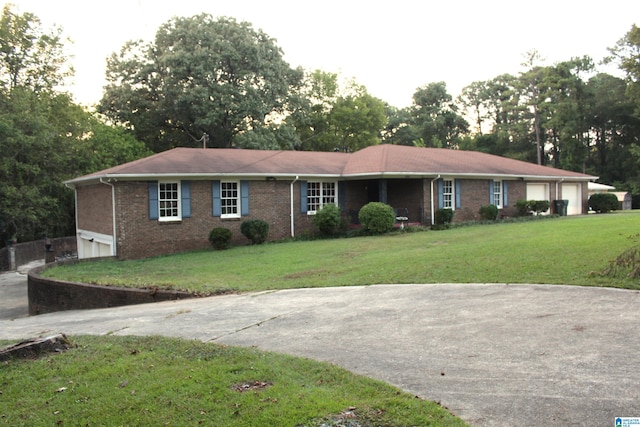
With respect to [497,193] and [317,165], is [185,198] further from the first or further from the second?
[497,193]

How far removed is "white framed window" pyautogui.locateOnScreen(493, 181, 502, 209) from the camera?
90.4ft

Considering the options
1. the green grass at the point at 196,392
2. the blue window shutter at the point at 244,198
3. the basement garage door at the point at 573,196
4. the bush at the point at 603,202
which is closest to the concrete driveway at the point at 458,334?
the green grass at the point at 196,392

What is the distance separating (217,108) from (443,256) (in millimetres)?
25174

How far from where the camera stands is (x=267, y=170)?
2284 centimetres

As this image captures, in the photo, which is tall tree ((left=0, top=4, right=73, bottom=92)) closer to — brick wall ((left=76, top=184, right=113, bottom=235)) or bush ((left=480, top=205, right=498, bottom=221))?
brick wall ((left=76, top=184, right=113, bottom=235))

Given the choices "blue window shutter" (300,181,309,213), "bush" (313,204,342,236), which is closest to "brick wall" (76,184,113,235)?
"blue window shutter" (300,181,309,213)

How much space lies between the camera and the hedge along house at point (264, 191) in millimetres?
19969

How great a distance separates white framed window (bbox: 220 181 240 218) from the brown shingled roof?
66 cm

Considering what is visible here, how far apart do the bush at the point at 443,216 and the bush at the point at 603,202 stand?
12739 mm

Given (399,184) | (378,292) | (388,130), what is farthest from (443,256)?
(388,130)

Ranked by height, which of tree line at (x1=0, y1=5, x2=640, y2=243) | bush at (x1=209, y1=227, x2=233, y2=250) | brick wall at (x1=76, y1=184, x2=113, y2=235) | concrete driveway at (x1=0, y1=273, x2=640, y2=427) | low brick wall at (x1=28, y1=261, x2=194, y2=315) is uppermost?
tree line at (x1=0, y1=5, x2=640, y2=243)

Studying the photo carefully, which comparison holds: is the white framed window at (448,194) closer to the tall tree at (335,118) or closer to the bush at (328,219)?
the bush at (328,219)

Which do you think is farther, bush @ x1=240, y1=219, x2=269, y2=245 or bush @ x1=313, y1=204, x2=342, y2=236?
bush @ x1=313, y1=204, x2=342, y2=236

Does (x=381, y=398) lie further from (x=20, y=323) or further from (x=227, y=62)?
(x=227, y=62)
